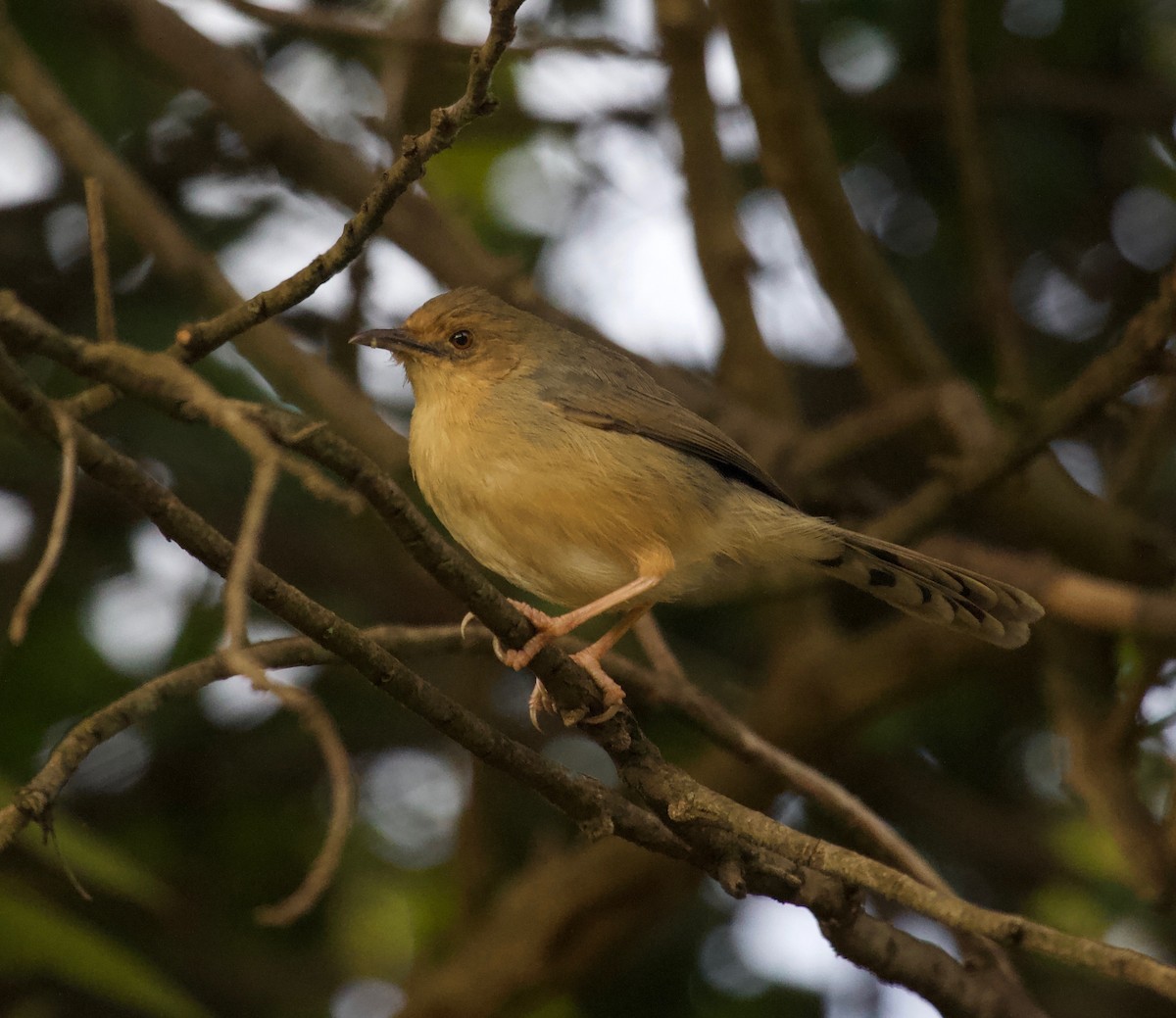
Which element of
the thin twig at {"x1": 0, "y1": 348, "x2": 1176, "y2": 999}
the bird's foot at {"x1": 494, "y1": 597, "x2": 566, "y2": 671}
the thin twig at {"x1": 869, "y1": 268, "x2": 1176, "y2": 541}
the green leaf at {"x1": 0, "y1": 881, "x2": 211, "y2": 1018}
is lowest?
the green leaf at {"x1": 0, "y1": 881, "x2": 211, "y2": 1018}

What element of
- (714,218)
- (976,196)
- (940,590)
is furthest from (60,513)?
(714,218)

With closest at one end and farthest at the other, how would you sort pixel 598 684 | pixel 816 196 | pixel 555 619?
pixel 598 684, pixel 555 619, pixel 816 196

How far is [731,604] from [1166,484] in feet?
6.98

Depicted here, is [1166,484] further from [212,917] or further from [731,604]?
[212,917]

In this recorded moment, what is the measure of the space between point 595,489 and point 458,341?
893 millimetres

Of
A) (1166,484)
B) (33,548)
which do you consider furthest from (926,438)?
(33,548)

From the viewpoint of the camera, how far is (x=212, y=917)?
5.79 metres

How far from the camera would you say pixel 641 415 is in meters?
4.57

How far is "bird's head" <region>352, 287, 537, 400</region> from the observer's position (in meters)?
4.67

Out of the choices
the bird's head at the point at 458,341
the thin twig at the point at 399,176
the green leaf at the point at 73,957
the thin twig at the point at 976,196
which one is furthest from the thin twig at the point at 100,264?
the thin twig at the point at 976,196

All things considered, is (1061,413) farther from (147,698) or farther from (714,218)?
(147,698)

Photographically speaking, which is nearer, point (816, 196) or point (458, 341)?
point (458, 341)

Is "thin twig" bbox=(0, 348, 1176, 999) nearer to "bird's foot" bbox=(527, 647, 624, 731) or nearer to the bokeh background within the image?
"bird's foot" bbox=(527, 647, 624, 731)


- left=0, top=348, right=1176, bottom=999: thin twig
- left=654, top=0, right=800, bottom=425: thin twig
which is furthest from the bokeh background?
left=0, top=348, right=1176, bottom=999: thin twig
